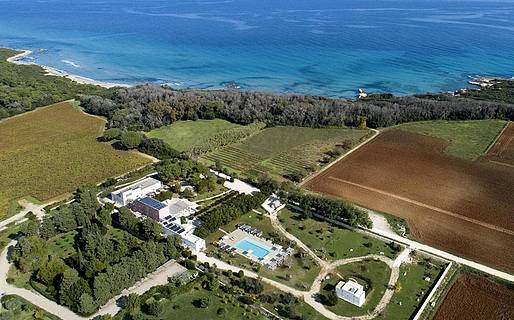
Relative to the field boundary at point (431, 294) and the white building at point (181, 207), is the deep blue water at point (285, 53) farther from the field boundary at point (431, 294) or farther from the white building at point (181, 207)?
the field boundary at point (431, 294)

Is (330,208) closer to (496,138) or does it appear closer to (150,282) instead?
(150,282)

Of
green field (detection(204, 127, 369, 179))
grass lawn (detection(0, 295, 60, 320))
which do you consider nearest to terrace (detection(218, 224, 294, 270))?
green field (detection(204, 127, 369, 179))

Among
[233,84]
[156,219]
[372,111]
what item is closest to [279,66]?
[233,84]

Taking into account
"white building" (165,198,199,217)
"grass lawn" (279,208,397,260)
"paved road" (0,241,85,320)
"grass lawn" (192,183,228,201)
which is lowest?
"paved road" (0,241,85,320)

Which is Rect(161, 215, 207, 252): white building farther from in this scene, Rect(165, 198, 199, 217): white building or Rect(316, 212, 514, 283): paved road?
Rect(316, 212, 514, 283): paved road

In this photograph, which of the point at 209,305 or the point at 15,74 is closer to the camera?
the point at 209,305

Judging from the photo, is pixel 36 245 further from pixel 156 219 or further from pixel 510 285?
pixel 510 285
